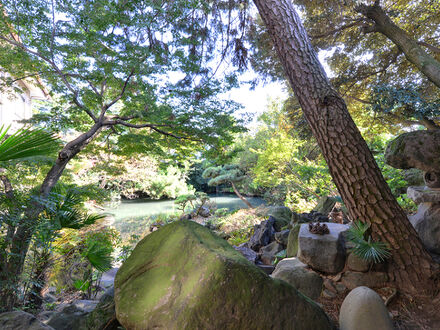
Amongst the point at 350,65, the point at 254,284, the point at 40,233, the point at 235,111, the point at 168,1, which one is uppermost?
the point at 168,1

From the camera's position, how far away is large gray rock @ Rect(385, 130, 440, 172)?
79.2 inches

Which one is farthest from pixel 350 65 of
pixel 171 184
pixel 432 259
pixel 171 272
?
pixel 171 184

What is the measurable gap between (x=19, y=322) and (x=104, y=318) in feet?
1.70

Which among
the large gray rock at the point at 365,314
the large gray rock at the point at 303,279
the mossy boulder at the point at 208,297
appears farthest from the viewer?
the large gray rock at the point at 303,279

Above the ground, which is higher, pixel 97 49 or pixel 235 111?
pixel 97 49

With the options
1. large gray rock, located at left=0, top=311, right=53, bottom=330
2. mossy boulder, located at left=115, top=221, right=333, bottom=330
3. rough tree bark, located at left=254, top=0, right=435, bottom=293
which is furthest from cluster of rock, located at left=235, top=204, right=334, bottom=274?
large gray rock, located at left=0, top=311, right=53, bottom=330

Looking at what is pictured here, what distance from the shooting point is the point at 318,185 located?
649 cm

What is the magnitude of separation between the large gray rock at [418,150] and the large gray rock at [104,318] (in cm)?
299

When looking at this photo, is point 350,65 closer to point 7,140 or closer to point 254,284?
point 254,284

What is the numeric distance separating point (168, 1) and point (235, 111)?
91.9 inches

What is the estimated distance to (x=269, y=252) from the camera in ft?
12.2

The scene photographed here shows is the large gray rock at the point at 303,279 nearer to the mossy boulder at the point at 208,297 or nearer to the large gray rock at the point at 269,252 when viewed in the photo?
the mossy boulder at the point at 208,297

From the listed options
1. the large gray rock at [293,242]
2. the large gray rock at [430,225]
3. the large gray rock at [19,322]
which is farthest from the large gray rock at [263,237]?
the large gray rock at [19,322]

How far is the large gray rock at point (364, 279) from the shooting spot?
1.90 meters
